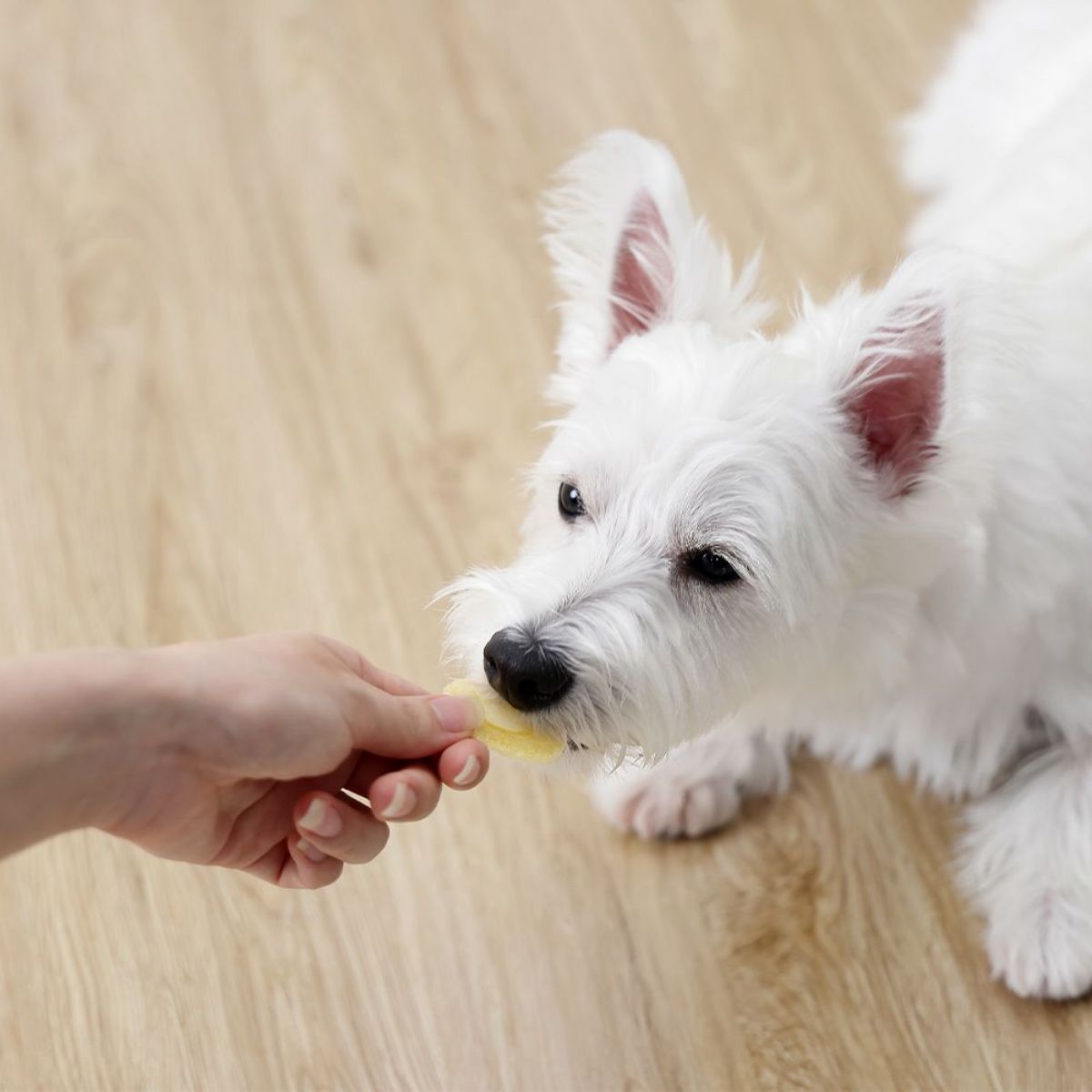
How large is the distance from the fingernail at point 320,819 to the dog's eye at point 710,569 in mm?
404

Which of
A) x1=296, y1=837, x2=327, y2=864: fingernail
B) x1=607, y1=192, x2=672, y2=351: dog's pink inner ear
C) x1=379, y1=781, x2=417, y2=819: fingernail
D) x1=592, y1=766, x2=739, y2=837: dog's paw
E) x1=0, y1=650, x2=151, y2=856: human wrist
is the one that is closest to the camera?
x1=0, y1=650, x2=151, y2=856: human wrist

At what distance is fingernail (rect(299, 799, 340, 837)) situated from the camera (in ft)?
3.72

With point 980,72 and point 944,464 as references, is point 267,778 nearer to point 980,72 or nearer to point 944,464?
point 944,464

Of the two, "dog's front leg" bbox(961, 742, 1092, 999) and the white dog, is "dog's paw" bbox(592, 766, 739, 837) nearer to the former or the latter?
the white dog

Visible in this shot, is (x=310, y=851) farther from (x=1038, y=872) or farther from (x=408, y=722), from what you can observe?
(x=1038, y=872)

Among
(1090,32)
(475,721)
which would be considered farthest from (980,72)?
(475,721)

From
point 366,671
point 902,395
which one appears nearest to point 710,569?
point 902,395

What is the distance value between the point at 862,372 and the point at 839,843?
66 cm

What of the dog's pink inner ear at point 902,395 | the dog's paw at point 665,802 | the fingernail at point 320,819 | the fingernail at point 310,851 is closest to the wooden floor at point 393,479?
the dog's paw at point 665,802

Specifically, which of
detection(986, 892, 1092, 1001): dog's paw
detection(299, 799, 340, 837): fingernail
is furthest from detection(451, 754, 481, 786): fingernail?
detection(986, 892, 1092, 1001): dog's paw

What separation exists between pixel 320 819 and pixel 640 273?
2.15 feet

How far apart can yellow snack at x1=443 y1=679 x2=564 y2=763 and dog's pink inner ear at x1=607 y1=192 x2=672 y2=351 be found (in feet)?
1.39

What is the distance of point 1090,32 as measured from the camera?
185cm

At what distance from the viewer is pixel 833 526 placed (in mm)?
1227
